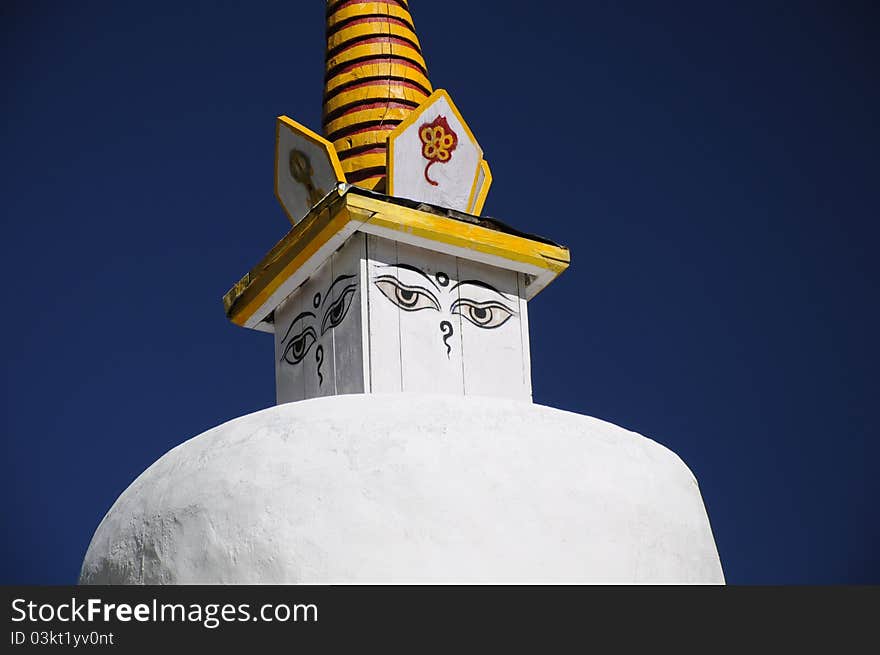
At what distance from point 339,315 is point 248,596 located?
5.20ft

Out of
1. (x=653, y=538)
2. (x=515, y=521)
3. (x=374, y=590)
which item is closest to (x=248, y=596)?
(x=374, y=590)

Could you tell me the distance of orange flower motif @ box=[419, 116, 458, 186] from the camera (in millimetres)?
4895

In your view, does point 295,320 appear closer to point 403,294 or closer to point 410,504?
point 403,294

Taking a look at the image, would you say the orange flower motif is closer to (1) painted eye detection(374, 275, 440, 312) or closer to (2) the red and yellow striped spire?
(2) the red and yellow striped spire

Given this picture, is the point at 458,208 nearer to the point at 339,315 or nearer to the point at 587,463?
the point at 339,315

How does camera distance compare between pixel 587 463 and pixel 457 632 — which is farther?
pixel 587 463

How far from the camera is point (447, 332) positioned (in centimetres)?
453

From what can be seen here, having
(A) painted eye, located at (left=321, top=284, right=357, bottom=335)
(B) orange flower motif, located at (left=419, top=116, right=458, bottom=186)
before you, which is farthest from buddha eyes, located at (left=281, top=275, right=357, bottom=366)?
(B) orange flower motif, located at (left=419, top=116, right=458, bottom=186)

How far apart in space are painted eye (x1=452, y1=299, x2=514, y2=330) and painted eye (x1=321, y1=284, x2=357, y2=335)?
41 centimetres

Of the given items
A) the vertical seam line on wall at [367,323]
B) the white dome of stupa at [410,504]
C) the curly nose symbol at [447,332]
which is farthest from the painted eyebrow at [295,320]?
the white dome of stupa at [410,504]

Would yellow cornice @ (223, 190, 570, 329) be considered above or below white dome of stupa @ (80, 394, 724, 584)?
above

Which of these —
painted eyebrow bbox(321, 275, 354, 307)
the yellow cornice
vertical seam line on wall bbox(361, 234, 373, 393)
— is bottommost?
vertical seam line on wall bbox(361, 234, 373, 393)

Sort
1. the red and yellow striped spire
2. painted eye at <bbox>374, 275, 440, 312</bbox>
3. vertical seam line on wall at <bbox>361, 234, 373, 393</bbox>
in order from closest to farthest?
1. vertical seam line on wall at <bbox>361, 234, 373, 393</bbox>
2. painted eye at <bbox>374, 275, 440, 312</bbox>
3. the red and yellow striped spire

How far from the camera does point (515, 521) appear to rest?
3389 millimetres
